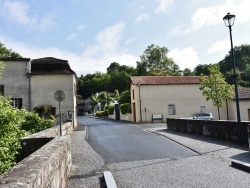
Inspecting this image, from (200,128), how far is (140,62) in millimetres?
66100

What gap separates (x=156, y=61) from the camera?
261 feet

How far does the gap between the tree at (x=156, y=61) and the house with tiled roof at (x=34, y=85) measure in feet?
166

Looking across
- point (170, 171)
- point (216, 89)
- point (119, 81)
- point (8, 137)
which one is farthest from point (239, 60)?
point (8, 137)

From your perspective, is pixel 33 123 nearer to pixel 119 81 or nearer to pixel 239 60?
pixel 239 60

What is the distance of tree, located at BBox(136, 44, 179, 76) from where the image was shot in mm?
79250

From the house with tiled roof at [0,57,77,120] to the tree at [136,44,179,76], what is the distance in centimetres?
5073

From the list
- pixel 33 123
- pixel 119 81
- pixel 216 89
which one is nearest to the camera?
pixel 33 123

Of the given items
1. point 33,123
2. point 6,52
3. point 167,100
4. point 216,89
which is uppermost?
point 6,52

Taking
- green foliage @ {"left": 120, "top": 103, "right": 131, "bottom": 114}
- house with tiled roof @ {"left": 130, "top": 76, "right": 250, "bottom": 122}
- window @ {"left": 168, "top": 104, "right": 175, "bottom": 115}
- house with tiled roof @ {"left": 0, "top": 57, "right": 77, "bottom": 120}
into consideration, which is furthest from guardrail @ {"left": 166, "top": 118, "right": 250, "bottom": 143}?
green foliage @ {"left": 120, "top": 103, "right": 131, "bottom": 114}

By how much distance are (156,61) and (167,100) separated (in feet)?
139

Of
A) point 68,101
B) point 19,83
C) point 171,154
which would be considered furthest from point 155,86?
point 171,154

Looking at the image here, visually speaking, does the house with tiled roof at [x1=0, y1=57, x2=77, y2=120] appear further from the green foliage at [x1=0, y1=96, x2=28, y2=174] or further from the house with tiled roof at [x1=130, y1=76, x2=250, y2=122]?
the green foliage at [x1=0, y1=96, x2=28, y2=174]

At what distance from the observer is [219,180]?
21.8ft

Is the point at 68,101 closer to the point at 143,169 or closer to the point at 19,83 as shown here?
the point at 19,83
